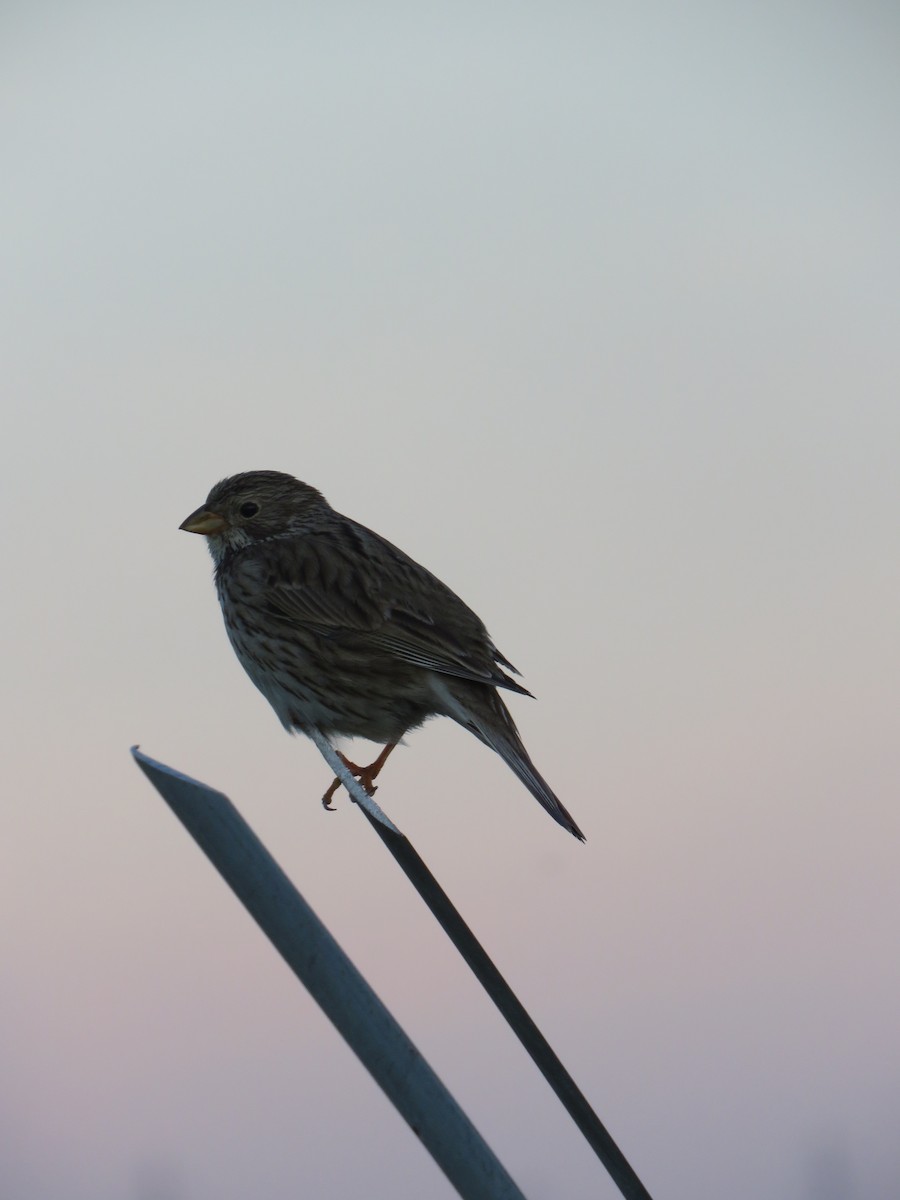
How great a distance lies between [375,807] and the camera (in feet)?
6.56

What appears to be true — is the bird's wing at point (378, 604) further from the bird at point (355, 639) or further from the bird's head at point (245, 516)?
the bird's head at point (245, 516)

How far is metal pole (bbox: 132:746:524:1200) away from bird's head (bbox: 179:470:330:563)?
475 cm

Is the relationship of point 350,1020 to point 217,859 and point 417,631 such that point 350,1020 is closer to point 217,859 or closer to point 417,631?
point 217,859

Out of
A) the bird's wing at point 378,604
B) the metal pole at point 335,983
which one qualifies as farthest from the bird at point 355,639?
the metal pole at point 335,983

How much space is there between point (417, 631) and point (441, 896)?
3.48m

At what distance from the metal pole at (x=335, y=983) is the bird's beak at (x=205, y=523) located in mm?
4829

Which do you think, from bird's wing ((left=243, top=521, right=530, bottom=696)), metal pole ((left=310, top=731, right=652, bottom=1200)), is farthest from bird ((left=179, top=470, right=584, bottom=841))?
metal pole ((left=310, top=731, right=652, bottom=1200))

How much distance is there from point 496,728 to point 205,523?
2243 millimetres

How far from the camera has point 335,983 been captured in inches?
68.5

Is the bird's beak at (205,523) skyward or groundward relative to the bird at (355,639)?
skyward

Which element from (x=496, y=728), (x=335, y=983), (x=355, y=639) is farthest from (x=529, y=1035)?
(x=355, y=639)

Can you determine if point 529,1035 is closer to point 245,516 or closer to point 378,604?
point 378,604

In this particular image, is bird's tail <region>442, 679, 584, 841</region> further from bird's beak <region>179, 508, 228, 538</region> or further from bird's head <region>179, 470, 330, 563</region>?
bird's beak <region>179, 508, 228, 538</region>

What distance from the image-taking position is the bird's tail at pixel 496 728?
409cm
